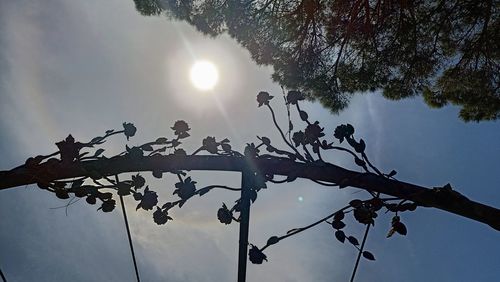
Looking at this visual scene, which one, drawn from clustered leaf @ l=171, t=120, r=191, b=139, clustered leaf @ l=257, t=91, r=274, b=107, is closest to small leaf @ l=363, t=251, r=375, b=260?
clustered leaf @ l=257, t=91, r=274, b=107

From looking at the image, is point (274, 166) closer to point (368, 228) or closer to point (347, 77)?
point (368, 228)

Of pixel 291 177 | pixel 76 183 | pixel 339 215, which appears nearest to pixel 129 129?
pixel 76 183

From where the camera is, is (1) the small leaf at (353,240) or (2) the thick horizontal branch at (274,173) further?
(1) the small leaf at (353,240)

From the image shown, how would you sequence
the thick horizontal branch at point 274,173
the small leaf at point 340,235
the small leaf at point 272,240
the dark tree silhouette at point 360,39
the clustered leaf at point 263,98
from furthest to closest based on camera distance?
the dark tree silhouette at point 360,39
the clustered leaf at point 263,98
the small leaf at point 340,235
the small leaf at point 272,240
the thick horizontal branch at point 274,173

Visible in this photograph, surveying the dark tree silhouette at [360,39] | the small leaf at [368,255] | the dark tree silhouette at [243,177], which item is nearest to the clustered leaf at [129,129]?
the dark tree silhouette at [243,177]

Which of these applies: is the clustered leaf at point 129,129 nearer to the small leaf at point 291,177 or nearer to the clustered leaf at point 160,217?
the clustered leaf at point 160,217

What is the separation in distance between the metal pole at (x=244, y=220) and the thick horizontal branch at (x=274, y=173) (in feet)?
0.12

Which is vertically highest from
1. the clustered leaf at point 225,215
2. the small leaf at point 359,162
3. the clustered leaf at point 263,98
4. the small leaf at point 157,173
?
the clustered leaf at point 263,98

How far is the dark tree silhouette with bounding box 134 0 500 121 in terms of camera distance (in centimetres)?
633

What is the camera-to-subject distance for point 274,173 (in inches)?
51.1

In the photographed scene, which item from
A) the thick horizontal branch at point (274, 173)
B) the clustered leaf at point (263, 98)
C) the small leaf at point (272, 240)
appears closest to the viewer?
the thick horizontal branch at point (274, 173)

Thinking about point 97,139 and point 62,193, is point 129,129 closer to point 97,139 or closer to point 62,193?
point 97,139

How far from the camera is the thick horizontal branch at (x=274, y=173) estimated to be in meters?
1.21

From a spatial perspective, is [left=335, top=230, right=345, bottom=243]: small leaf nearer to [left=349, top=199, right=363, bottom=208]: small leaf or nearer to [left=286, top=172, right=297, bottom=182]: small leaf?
[left=349, top=199, right=363, bottom=208]: small leaf
